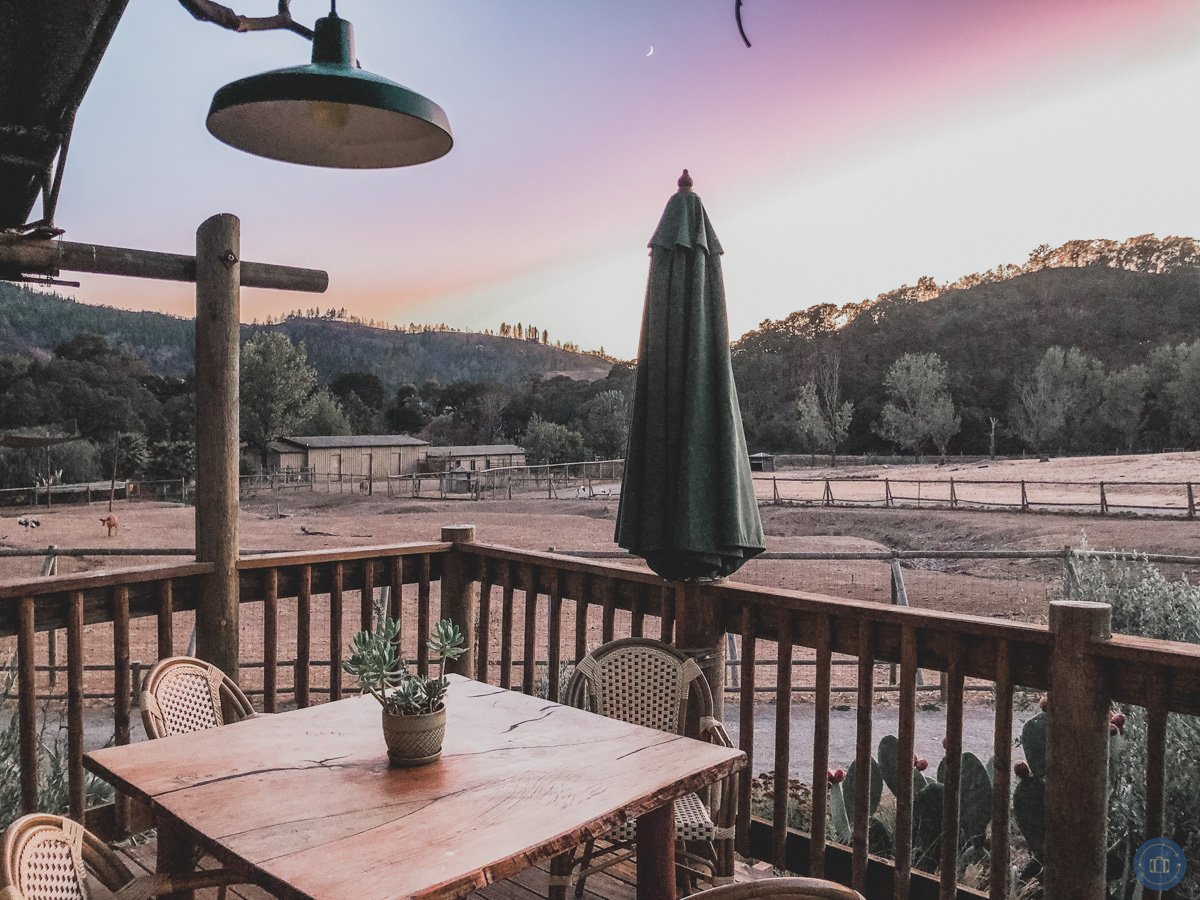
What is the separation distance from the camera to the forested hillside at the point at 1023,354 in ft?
82.6

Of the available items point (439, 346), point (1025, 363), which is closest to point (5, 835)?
point (1025, 363)

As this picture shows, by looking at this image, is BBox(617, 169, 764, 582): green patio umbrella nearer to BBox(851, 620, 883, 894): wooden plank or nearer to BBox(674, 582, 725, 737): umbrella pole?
BBox(674, 582, 725, 737): umbrella pole

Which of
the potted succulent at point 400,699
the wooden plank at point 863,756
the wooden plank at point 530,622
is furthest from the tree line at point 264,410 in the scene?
the potted succulent at point 400,699

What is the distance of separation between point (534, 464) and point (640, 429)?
118 feet

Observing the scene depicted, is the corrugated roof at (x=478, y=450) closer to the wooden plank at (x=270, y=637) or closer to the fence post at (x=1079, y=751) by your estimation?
the wooden plank at (x=270, y=637)

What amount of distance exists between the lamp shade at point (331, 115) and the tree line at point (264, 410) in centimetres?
1939

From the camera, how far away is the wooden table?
118 centimetres

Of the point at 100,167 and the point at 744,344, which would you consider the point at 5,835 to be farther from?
the point at 744,344

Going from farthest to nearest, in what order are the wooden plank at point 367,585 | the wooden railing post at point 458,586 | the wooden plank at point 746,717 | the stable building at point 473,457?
the stable building at point 473,457, the wooden railing post at point 458,586, the wooden plank at point 367,585, the wooden plank at point 746,717

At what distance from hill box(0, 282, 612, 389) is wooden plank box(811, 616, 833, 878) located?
32601mm

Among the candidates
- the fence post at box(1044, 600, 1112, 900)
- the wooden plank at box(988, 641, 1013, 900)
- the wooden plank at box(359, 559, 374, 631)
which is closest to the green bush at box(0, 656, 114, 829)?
the wooden plank at box(359, 559, 374, 631)

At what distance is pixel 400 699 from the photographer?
1.57 m

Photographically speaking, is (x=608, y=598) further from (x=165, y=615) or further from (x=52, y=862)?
(x=52, y=862)

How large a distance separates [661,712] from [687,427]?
33.1 inches
